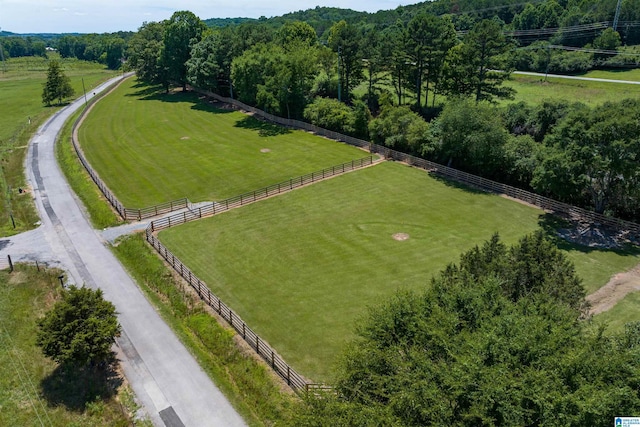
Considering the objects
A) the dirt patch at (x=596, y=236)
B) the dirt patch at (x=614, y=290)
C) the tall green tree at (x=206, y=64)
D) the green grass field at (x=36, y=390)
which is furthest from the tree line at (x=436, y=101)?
the green grass field at (x=36, y=390)

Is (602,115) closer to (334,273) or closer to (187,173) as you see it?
(334,273)

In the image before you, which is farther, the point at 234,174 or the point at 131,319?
the point at 234,174

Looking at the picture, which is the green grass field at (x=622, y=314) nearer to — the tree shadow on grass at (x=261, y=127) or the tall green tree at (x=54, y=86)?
the tree shadow on grass at (x=261, y=127)

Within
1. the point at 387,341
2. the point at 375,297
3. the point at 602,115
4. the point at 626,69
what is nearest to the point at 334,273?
the point at 375,297

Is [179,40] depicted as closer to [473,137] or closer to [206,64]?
[206,64]

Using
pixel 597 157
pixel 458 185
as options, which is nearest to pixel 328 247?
pixel 458 185

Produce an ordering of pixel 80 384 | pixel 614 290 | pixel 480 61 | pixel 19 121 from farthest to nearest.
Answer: pixel 19 121
pixel 480 61
pixel 614 290
pixel 80 384
